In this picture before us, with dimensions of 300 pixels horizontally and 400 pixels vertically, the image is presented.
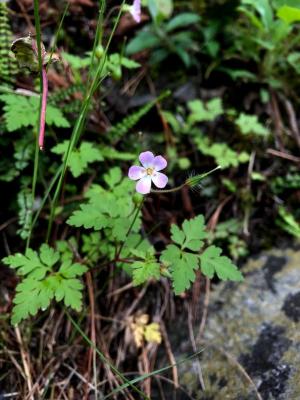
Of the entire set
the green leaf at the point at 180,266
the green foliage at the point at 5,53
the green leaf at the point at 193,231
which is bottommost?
the green leaf at the point at 180,266

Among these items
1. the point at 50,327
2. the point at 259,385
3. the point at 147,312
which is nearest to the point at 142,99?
the point at 147,312

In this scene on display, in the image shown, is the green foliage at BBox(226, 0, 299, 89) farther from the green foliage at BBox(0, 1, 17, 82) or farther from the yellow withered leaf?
the yellow withered leaf

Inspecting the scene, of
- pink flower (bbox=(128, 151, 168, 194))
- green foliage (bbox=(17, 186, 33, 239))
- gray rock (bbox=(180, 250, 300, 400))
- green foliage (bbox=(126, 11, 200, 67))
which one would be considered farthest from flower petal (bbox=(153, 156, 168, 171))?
green foliage (bbox=(126, 11, 200, 67))

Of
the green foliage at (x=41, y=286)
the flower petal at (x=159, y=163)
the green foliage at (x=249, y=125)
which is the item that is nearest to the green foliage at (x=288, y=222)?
the green foliage at (x=249, y=125)

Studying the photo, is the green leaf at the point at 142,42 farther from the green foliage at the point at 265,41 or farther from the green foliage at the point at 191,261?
the green foliage at the point at 191,261

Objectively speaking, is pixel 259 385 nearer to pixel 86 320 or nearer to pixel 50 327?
pixel 86 320

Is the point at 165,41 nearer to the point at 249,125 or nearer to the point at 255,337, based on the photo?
the point at 249,125

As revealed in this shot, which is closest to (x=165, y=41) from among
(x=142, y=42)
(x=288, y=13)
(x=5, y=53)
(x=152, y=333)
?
(x=142, y=42)
